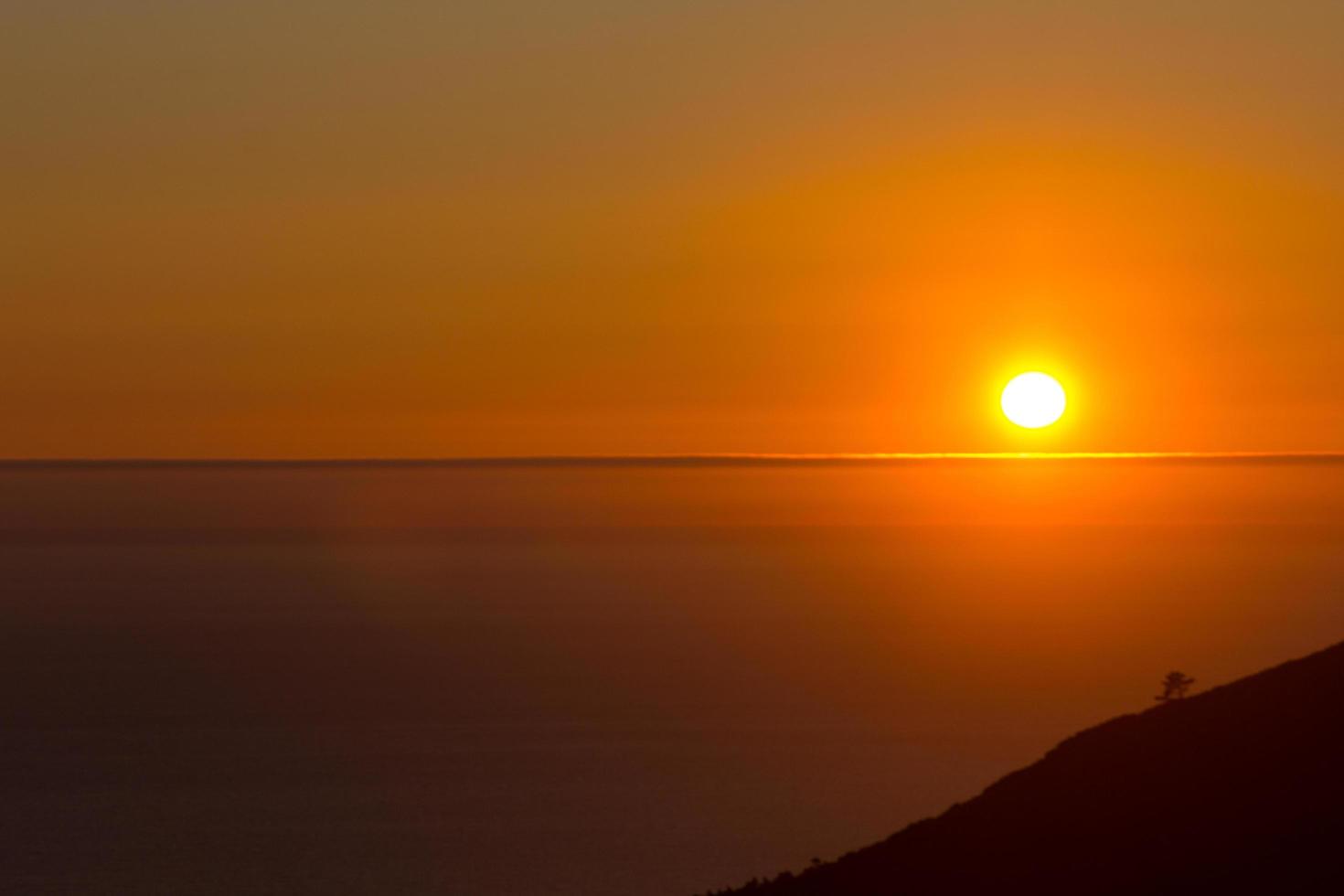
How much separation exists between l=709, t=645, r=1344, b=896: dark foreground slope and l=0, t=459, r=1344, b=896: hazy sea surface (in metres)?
22.2

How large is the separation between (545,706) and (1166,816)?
5177 centimetres

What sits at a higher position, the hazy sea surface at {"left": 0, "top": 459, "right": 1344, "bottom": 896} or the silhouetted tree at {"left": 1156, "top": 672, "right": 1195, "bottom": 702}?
the hazy sea surface at {"left": 0, "top": 459, "right": 1344, "bottom": 896}

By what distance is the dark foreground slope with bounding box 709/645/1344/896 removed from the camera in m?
15.7

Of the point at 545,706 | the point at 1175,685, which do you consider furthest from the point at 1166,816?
the point at 545,706

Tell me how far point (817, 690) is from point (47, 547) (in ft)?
386

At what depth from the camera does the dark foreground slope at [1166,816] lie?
15.7 meters

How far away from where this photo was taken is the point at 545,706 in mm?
67500

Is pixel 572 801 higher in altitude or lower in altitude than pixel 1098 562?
lower

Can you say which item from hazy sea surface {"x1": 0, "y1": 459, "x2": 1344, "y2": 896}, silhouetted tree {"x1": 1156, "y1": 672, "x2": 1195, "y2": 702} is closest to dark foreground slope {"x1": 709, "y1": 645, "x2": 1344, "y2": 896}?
silhouetted tree {"x1": 1156, "y1": 672, "x2": 1195, "y2": 702}

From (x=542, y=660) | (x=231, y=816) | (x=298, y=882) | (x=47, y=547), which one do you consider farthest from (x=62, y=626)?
(x=47, y=547)

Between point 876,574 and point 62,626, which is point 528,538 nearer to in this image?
point 876,574

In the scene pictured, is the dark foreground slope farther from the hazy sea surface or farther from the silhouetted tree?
the hazy sea surface

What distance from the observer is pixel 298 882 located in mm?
41719

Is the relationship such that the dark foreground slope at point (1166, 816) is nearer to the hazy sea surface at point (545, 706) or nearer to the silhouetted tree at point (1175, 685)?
the silhouetted tree at point (1175, 685)
